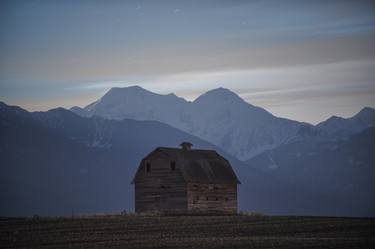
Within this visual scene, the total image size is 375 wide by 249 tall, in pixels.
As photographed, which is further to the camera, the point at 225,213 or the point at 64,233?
the point at 225,213

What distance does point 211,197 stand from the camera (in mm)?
98438

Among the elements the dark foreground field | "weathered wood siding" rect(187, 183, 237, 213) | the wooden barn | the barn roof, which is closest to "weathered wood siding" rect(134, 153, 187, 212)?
the wooden barn

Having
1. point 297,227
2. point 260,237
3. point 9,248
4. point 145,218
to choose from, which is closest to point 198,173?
point 145,218

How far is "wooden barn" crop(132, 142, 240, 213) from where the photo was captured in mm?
95500

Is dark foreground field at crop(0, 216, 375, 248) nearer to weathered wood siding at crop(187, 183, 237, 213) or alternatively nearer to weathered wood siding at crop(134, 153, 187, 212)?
weathered wood siding at crop(134, 153, 187, 212)

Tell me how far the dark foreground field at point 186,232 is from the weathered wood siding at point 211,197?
15.5 meters

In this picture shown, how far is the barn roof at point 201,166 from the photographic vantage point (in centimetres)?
9625

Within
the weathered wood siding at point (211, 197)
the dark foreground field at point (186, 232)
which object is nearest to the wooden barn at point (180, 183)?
the weathered wood siding at point (211, 197)

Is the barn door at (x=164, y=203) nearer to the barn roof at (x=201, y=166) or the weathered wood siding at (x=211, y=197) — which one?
the weathered wood siding at (x=211, y=197)

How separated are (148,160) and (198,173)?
5819 mm

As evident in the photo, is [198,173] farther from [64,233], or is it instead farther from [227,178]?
[64,233]

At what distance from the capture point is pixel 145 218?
266 feet

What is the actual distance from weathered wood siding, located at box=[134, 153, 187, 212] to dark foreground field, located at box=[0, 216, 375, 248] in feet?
48.4

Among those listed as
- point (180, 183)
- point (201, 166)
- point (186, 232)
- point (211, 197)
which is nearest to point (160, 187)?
point (180, 183)
